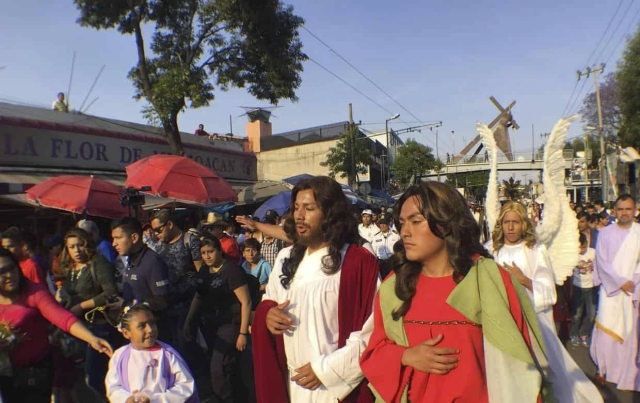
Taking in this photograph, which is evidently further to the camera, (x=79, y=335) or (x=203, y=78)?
(x=203, y=78)

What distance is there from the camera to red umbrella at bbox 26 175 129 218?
7914 mm

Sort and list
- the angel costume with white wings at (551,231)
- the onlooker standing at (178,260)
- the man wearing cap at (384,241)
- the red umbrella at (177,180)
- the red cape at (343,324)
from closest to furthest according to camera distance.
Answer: the red cape at (343,324)
the angel costume with white wings at (551,231)
the onlooker standing at (178,260)
the red umbrella at (177,180)
the man wearing cap at (384,241)

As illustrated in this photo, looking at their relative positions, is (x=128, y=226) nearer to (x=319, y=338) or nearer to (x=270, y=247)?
(x=319, y=338)

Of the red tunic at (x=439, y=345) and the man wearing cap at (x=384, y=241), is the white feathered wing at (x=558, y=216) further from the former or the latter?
the man wearing cap at (x=384, y=241)

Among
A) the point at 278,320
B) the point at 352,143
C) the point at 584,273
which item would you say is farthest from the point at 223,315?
the point at 352,143

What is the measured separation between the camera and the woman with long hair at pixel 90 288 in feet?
14.9

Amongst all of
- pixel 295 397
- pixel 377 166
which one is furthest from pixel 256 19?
pixel 377 166

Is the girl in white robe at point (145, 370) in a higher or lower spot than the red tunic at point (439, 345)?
lower

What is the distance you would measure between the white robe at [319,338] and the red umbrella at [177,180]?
17.5 feet

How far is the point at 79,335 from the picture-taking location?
3.42 m

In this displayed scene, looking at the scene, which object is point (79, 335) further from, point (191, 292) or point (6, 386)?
point (191, 292)

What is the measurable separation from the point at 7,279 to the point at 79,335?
0.64m

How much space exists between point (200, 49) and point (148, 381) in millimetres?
12491

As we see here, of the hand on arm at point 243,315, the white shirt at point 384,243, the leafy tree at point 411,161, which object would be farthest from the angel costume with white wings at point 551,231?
the leafy tree at point 411,161
